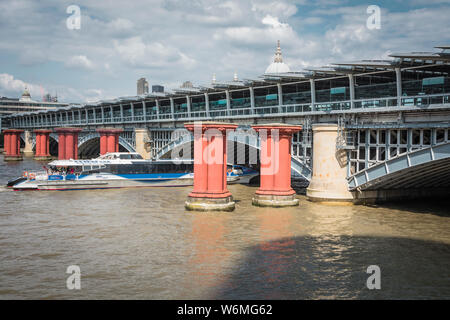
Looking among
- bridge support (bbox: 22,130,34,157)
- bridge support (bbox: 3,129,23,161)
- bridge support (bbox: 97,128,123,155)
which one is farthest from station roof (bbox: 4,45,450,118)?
bridge support (bbox: 22,130,34,157)

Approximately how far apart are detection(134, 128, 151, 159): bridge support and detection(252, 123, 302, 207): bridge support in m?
31.5

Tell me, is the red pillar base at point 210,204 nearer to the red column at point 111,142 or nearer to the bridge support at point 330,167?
the bridge support at point 330,167

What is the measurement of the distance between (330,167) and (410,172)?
5.77 meters

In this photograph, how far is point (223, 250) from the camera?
23688 mm

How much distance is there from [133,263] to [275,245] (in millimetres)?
7653

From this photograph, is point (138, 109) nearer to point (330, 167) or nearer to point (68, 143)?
point (68, 143)

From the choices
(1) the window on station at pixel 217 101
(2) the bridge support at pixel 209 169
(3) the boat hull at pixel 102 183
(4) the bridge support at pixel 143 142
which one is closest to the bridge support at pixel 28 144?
(4) the bridge support at pixel 143 142

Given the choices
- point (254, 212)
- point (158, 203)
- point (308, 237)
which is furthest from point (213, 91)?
point (308, 237)

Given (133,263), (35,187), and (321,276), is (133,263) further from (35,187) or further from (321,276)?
(35,187)

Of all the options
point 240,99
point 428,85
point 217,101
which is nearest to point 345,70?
point 428,85

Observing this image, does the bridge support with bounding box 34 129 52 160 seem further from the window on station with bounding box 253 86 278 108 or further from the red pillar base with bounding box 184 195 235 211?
the red pillar base with bounding box 184 195 235 211

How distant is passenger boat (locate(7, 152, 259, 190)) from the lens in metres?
44.6

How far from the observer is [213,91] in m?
53.9

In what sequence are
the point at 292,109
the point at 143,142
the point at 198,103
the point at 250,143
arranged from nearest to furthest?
the point at 250,143
the point at 292,109
the point at 198,103
the point at 143,142
